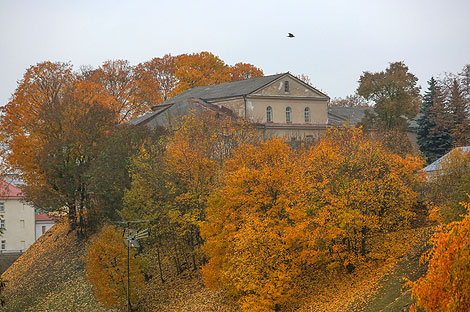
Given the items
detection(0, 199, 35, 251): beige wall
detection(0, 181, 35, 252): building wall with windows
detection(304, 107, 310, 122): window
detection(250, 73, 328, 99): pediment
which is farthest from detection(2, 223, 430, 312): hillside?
detection(0, 199, 35, 251): beige wall

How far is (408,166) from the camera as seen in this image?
106ft

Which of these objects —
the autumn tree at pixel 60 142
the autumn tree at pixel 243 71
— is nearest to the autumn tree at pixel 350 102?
the autumn tree at pixel 243 71

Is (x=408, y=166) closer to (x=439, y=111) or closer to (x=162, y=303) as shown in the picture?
(x=162, y=303)

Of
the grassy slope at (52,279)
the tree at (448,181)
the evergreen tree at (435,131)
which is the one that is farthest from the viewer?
the evergreen tree at (435,131)

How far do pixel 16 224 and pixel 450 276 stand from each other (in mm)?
81956

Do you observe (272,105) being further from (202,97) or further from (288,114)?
(202,97)

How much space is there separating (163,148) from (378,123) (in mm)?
22851

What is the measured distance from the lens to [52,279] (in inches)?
1901

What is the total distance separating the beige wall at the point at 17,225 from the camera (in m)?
87.9

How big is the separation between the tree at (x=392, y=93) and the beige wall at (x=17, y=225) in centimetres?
5251

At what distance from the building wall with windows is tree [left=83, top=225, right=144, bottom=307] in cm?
5456

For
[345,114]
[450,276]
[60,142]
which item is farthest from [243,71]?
[450,276]

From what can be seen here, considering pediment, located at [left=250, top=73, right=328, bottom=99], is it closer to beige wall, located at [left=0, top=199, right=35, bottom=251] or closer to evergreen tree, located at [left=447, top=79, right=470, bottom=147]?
evergreen tree, located at [left=447, top=79, right=470, bottom=147]

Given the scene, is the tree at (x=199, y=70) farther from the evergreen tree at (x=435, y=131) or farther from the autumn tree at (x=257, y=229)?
the autumn tree at (x=257, y=229)
